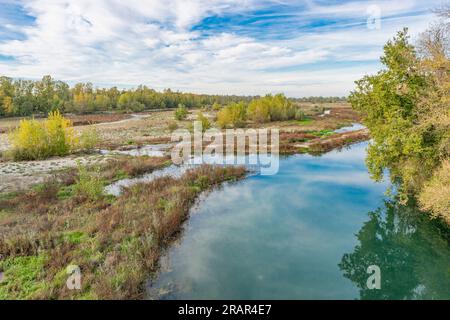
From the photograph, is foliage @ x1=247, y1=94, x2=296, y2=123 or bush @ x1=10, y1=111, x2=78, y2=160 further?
foliage @ x1=247, y1=94, x2=296, y2=123

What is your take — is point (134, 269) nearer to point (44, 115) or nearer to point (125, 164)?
point (125, 164)

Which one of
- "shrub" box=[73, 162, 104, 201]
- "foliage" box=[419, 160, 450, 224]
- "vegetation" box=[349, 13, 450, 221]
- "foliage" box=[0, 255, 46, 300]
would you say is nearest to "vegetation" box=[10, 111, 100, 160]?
"shrub" box=[73, 162, 104, 201]

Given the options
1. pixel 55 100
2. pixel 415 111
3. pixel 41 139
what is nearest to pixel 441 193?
pixel 415 111

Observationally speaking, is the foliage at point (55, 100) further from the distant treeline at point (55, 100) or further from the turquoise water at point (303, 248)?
the turquoise water at point (303, 248)

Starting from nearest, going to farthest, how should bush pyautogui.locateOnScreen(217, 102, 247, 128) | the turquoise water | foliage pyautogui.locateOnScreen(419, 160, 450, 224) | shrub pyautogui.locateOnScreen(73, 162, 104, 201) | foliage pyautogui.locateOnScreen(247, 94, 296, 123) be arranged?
the turquoise water, foliage pyautogui.locateOnScreen(419, 160, 450, 224), shrub pyautogui.locateOnScreen(73, 162, 104, 201), bush pyautogui.locateOnScreen(217, 102, 247, 128), foliage pyautogui.locateOnScreen(247, 94, 296, 123)

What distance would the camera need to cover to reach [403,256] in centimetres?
1061

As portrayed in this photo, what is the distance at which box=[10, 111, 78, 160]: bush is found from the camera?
78.9 feet

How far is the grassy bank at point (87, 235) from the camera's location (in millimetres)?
7820

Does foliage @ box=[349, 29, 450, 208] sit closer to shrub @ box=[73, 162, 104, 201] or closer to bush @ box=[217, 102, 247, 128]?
shrub @ box=[73, 162, 104, 201]

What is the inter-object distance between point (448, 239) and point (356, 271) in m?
4.69

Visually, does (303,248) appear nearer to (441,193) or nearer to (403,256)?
(403,256)

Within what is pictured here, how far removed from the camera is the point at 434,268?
9.52 metres

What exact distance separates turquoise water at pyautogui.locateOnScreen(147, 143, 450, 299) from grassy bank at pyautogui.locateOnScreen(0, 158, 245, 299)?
85cm

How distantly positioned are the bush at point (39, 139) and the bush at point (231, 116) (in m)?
26.7
